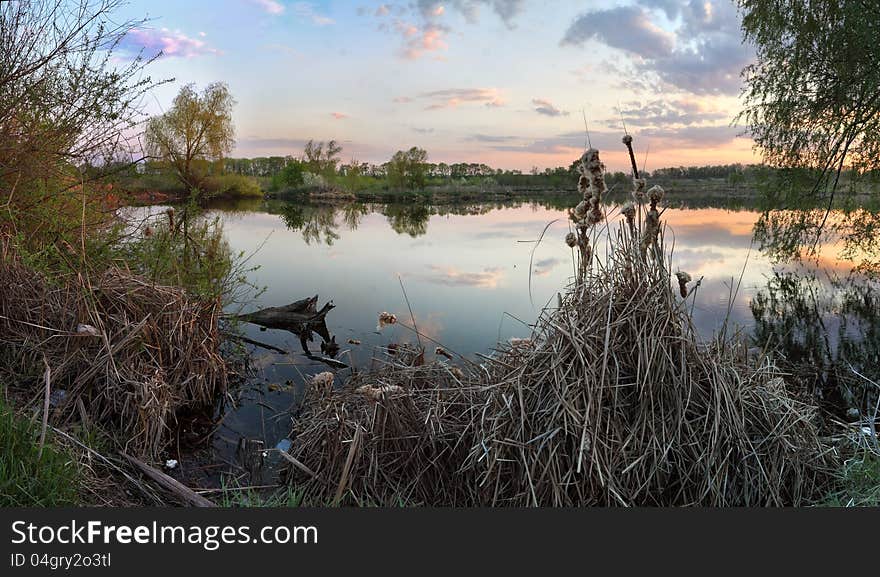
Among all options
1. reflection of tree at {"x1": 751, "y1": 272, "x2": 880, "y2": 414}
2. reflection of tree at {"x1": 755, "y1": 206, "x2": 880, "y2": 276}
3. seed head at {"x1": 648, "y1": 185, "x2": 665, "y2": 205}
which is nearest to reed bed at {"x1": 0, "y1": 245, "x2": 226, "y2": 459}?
seed head at {"x1": 648, "y1": 185, "x2": 665, "y2": 205}

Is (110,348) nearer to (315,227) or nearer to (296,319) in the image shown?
(296,319)

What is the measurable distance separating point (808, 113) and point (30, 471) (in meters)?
15.8

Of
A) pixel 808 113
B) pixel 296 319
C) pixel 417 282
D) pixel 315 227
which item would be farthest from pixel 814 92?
pixel 315 227

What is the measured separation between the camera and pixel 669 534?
8.08 feet

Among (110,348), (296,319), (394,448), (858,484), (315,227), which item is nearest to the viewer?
(858,484)

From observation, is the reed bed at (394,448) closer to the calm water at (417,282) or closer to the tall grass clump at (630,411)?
the tall grass clump at (630,411)

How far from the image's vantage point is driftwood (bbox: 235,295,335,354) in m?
9.97

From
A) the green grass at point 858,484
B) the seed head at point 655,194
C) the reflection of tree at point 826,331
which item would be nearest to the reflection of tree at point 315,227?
the reflection of tree at point 826,331

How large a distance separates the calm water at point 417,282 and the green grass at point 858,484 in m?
1.25

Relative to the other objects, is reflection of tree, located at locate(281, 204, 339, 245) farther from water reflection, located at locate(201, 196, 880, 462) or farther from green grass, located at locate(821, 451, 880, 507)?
green grass, located at locate(821, 451, 880, 507)

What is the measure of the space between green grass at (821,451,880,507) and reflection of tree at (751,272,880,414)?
8.12 feet

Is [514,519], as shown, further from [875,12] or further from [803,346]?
[875,12]

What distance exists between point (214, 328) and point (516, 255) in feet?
53.6

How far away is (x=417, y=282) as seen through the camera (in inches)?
655
